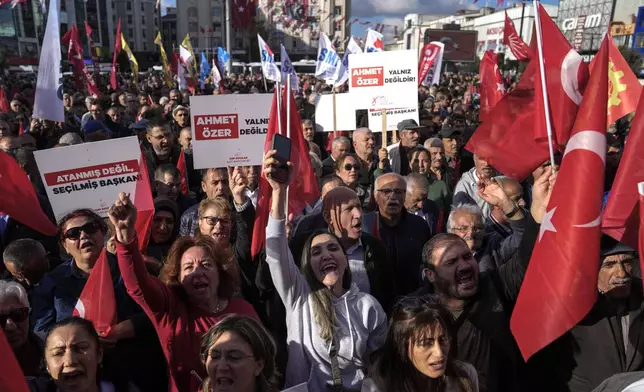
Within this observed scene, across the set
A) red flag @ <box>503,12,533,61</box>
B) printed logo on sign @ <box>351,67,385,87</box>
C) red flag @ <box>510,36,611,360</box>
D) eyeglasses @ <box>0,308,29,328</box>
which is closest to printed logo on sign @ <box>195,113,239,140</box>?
eyeglasses @ <box>0,308,29,328</box>

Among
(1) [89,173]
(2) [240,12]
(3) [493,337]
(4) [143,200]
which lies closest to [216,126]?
(4) [143,200]

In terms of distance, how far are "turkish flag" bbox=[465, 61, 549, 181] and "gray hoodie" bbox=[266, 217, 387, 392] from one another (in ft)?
3.74

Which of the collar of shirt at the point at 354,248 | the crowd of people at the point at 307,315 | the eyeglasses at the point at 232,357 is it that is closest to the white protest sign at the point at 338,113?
the crowd of people at the point at 307,315

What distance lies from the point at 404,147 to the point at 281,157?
4.17 metres

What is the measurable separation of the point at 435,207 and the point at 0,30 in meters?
67.9

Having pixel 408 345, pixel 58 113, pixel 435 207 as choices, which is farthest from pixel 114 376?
pixel 58 113

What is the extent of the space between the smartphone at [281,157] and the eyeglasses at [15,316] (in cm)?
126

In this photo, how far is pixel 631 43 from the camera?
42656mm

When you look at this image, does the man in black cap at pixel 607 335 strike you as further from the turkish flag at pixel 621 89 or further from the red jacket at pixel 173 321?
the turkish flag at pixel 621 89

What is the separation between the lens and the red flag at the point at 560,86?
302cm

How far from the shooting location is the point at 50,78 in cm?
636

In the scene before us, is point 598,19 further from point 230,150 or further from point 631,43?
point 230,150

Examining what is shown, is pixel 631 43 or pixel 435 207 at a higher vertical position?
pixel 631 43

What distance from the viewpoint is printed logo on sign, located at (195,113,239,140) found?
4.30m
